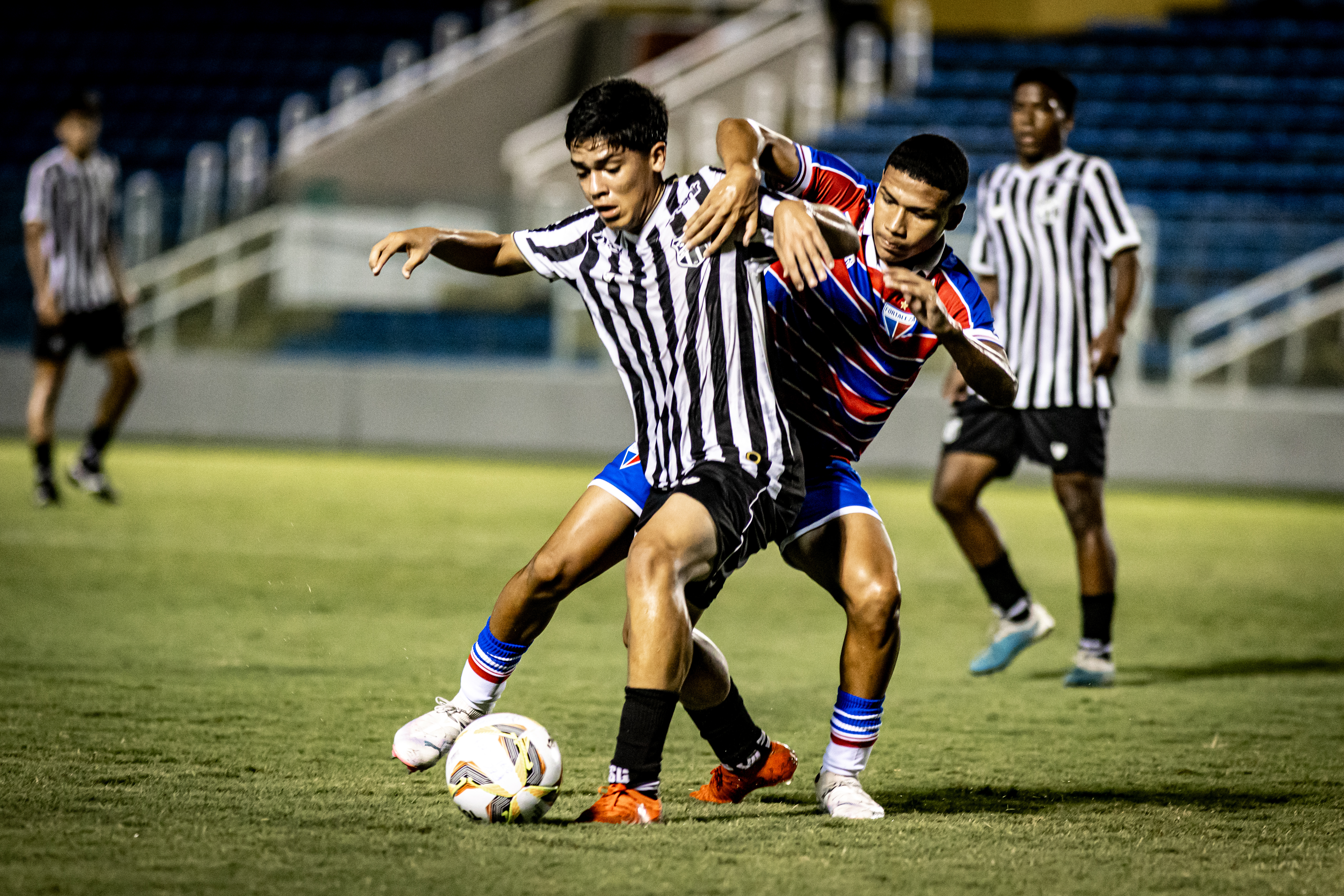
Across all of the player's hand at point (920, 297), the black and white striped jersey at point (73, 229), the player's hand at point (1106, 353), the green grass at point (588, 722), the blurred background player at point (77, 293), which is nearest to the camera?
the green grass at point (588, 722)

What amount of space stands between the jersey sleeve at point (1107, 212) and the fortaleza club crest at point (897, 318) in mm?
2311

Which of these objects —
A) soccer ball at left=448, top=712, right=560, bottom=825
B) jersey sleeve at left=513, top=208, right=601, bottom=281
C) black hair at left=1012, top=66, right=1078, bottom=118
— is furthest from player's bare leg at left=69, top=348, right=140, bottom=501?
soccer ball at left=448, top=712, right=560, bottom=825

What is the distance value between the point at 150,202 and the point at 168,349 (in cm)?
132

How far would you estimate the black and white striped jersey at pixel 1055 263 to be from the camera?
19.6ft

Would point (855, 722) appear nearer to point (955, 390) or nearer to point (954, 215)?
point (954, 215)

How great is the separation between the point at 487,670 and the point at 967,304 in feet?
4.78

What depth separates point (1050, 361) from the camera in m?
6.01

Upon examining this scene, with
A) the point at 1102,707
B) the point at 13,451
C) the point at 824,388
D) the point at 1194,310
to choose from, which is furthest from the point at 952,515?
the point at 13,451

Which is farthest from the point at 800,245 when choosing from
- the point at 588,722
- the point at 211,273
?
the point at 211,273

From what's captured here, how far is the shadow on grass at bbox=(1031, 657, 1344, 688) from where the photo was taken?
593 centimetres

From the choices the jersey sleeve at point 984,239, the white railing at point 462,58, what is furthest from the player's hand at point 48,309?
the white railing at point 462,58

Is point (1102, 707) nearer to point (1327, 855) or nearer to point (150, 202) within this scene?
point (1327, 855)

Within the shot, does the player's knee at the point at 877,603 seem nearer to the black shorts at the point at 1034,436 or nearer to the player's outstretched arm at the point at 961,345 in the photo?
the player's outstretched arm at the point at 961,345

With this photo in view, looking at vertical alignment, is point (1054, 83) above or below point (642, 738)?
above
